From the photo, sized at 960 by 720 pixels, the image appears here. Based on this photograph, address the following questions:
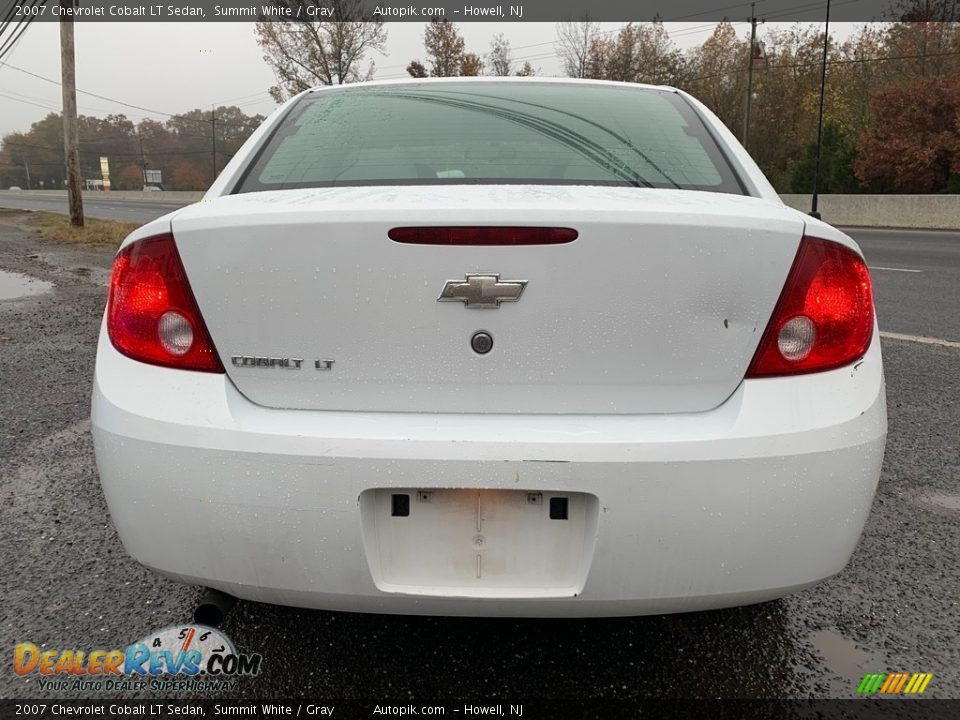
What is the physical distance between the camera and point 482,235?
1.42 metres

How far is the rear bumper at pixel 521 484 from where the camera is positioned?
4.51 feet

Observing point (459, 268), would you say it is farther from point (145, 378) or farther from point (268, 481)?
point (145, 378)

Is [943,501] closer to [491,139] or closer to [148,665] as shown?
[491,139]

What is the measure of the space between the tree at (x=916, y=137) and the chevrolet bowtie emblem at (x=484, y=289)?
2972cm

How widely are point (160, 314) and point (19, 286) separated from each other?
29.1 ft

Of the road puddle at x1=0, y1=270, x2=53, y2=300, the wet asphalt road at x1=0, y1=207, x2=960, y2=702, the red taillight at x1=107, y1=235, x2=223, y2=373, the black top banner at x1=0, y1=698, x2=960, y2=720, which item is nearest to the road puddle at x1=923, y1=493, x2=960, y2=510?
the wet asphalt road at x1=0, y1=207, x2=960, y2=702

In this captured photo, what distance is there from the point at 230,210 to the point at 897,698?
6.24ft

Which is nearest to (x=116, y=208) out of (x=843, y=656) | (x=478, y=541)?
(x=478, y=541)

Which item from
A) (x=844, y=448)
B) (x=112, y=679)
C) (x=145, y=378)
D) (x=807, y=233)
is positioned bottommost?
(x=112, y=679)

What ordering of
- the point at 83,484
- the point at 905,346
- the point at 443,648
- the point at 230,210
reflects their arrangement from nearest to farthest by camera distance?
the point at 230,210 → the point at 443,648 → the point at 83,484 → the point at 905,346

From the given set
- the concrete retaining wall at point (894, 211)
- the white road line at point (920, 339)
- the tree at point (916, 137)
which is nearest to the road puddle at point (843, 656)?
the white road line at point (920, 339)

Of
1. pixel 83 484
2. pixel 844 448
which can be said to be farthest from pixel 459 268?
pixel 83 484

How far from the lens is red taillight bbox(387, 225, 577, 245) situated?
1.41 metres

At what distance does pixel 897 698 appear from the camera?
1691mm
